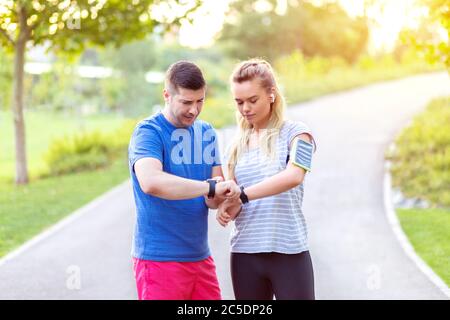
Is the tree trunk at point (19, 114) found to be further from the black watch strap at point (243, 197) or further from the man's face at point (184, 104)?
the black watch strap at point (243, 197)

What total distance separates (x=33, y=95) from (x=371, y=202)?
14.9 m

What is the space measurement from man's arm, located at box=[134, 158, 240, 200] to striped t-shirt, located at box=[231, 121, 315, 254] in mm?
351

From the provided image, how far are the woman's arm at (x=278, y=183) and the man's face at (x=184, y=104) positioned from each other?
447 mm

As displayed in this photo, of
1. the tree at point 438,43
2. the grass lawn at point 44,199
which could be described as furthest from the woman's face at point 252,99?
the tree at point 438,43

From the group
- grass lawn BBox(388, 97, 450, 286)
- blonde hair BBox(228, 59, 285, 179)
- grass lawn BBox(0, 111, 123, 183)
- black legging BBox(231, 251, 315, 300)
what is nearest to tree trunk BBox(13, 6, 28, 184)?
grass lawn BBox(0, 111, 123, 183)

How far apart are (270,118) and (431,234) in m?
6.17

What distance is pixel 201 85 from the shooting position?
12.5ft

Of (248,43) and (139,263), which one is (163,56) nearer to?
(248,43)

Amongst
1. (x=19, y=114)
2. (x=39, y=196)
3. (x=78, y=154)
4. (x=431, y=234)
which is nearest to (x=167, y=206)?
(x=431, y=234)

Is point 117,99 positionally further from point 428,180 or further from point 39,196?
point 428,180

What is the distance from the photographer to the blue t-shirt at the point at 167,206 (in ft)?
12.3

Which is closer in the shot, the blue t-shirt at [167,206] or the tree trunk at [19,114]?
the blue t-shirt at [167,206]

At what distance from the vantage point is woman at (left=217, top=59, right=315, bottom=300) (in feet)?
12.7

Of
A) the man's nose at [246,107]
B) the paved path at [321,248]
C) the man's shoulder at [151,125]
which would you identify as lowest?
the paved path at [321,248]
